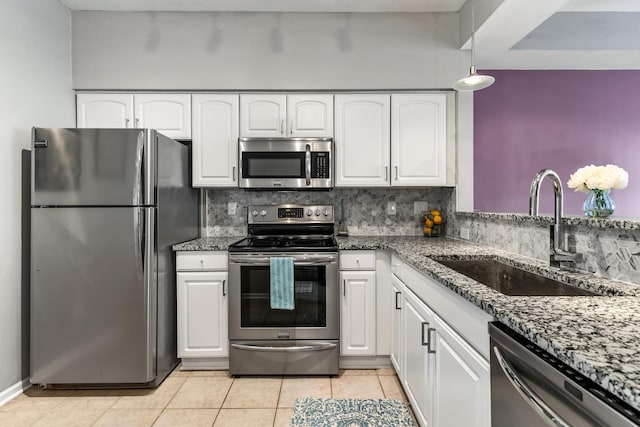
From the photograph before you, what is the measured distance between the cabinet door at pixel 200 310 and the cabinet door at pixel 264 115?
109 centimetres

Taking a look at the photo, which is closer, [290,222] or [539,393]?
[539,393]

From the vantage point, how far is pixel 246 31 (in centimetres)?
274

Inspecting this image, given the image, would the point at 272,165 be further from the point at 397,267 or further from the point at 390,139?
the point at 397,267

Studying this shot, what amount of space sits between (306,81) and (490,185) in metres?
1.90

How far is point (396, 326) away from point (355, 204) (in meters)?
1.15

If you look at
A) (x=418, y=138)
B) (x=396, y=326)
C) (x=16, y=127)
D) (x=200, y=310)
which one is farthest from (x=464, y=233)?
(x=16, y=127)

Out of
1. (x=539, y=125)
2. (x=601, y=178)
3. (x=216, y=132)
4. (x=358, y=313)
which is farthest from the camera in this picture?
(x=539, y=125)

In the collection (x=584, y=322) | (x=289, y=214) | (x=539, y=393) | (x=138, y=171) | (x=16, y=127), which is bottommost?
(x=539, y=393)

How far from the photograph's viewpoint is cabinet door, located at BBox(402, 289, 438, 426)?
163 cm

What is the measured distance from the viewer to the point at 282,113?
9.09 feet

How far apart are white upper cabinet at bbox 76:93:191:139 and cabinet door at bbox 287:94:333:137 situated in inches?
30.7

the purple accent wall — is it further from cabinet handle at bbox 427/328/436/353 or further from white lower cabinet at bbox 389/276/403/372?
cabinet handle at bbox 427/328/436/353

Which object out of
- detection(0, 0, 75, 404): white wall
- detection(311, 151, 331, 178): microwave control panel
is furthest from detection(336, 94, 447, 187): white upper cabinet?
detection(0, 0, 75, 404): white wall

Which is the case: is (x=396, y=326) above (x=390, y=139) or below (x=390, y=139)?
below
